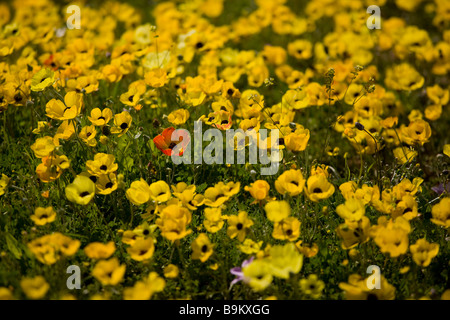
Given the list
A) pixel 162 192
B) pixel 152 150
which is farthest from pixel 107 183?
pixel 152 150

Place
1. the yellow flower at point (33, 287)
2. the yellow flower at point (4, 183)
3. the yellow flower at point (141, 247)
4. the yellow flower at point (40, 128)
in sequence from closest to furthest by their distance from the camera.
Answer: the yellow flower at point (33, 287) < the yellow flower at point (141, 247) < the yellow flower at point (4, 183) < the yellow flower at point (40, 128)

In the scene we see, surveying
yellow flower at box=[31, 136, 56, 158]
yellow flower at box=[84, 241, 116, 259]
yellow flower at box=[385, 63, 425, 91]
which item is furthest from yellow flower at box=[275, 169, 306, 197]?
yellow flower at box=[385, 63, 425, 91]

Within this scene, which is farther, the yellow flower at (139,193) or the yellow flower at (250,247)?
the yellow flower at (139,193)

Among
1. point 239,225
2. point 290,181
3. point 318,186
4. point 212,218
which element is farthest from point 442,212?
point 212,218

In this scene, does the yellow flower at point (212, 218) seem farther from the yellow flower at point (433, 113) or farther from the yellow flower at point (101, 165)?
the yellow flower at point (433, 113)

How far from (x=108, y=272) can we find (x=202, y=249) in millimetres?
445

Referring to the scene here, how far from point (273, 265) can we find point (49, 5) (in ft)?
15.7

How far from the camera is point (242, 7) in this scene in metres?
6.28

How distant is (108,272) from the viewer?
2.08m

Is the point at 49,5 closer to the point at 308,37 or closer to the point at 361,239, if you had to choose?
the point at 308,37

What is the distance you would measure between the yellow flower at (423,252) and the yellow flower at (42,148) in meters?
1.83

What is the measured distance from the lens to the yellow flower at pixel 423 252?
2213mm

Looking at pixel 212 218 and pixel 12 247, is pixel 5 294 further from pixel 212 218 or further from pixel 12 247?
pixel 212 218

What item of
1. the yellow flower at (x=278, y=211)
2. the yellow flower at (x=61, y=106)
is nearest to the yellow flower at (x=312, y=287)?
the yellow flower at (x=278, y=211)
